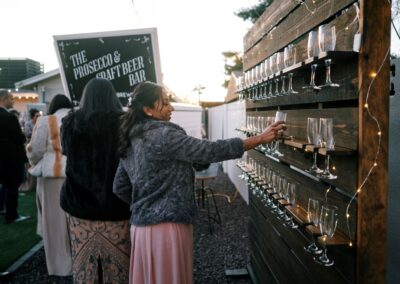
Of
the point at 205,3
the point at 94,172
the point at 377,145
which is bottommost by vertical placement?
the point at 94,172

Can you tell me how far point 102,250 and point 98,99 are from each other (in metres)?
1.11

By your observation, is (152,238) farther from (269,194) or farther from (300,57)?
(300,57)

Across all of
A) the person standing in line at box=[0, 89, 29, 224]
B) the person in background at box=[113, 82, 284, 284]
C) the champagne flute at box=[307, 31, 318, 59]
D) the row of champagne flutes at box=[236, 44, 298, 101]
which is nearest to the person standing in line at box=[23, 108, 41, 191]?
the person standing in line at box=[0, 89, 29, 224]

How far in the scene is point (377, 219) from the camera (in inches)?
66.1

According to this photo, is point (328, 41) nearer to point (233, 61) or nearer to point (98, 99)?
point (98, 99)

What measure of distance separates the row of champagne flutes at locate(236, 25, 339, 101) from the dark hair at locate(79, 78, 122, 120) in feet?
3.62

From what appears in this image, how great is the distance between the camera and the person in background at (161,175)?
221 centimetres

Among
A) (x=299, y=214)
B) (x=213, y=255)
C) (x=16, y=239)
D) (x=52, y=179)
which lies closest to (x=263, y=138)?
(x=299, y=214)

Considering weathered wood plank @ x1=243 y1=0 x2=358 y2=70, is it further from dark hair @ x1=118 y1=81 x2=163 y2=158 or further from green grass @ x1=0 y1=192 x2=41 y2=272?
green grass @ x1=0 y1=192 x2=41 y2=272

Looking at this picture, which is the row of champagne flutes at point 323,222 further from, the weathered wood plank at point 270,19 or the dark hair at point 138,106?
the weathered wood plank at point 270,19

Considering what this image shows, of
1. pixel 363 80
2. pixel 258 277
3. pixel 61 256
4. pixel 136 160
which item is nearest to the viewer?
pixel 363 80

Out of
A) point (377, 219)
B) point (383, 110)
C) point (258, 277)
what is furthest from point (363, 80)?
point (258, 277)

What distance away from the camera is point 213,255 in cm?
502

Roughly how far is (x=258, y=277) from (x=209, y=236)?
6.35 feet
